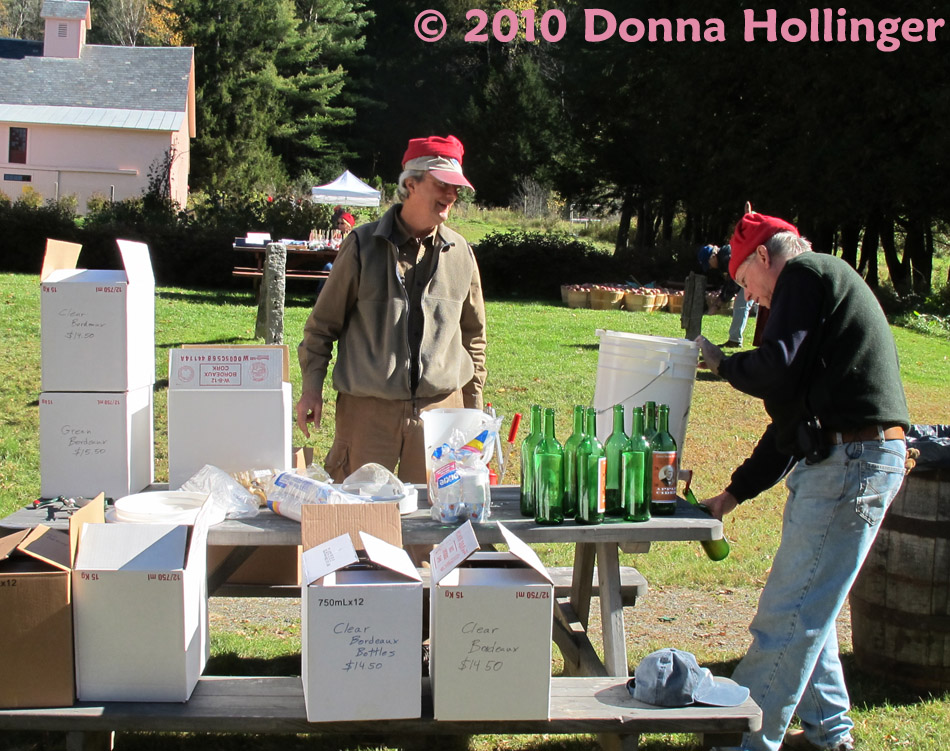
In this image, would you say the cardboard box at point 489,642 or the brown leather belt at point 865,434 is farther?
the brown leather belt at point 865,434

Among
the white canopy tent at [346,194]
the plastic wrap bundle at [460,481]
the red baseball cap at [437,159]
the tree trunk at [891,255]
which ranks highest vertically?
the white canopy tent at [346,194]

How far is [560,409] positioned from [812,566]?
249 inches

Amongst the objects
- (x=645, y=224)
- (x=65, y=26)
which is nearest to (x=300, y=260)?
(x=645, y=224)

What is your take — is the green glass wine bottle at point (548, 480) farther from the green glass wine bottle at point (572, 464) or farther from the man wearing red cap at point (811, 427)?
the man wearing red cap at point (811, 427)

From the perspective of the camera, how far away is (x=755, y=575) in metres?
5.57

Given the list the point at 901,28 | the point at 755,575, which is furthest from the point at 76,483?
the point at 901,28

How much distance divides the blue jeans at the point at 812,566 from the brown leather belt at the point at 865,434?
16mm

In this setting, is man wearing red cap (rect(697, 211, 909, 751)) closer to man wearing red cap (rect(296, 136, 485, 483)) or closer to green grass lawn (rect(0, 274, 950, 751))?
green grass lawn (rect(0, 274, 950, 751))

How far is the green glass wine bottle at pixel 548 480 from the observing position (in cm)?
301

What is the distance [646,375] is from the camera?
10.9 ft

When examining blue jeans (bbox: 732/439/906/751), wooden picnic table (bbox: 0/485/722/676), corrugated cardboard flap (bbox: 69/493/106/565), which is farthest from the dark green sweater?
corrugated cardboard flap (bbox: 69/493/106/565)

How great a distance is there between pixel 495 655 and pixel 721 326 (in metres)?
13.9

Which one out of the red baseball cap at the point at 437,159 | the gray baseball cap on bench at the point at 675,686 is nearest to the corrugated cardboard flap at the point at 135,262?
the red baseball cap at the point at 437,159

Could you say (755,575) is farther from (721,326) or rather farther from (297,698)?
(721,326)
